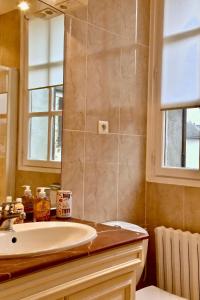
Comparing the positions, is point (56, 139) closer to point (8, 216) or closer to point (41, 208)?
point (41, 208)

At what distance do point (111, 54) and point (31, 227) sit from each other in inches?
49.5

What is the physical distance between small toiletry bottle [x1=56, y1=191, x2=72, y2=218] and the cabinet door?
473mm

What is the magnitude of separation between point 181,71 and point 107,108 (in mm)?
617

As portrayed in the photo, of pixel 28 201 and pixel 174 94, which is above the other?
pixel 174 94

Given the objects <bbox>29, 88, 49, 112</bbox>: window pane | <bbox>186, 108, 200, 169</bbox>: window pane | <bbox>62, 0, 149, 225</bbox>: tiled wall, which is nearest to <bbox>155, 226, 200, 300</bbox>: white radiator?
<bbox>62, 0, 149, 225</bbox>: tiled wall

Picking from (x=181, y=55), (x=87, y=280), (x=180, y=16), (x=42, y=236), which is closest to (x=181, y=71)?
(x=181, y=55)

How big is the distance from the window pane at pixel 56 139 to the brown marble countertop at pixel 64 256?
52 cm

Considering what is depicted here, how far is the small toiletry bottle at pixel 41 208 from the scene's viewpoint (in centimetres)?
161

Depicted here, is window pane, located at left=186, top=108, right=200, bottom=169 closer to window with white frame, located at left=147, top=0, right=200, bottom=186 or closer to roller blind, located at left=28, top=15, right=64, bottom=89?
window with white frame, located at left=147, top=0, right=200, bottom=186

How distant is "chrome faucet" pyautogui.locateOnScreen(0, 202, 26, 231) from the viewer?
1.38 meters

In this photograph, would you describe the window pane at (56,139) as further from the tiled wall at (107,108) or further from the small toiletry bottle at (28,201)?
the small toiletry bottle at (28,201)

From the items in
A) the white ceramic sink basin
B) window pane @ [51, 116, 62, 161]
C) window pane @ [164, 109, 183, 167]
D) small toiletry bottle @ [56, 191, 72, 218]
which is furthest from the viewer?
window pane @ [164, 109, 183, 167]

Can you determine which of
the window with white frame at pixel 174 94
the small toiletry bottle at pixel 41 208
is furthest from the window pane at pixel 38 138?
the window with white frame at pixel 174 94

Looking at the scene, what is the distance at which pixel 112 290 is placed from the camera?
1.33 meters
